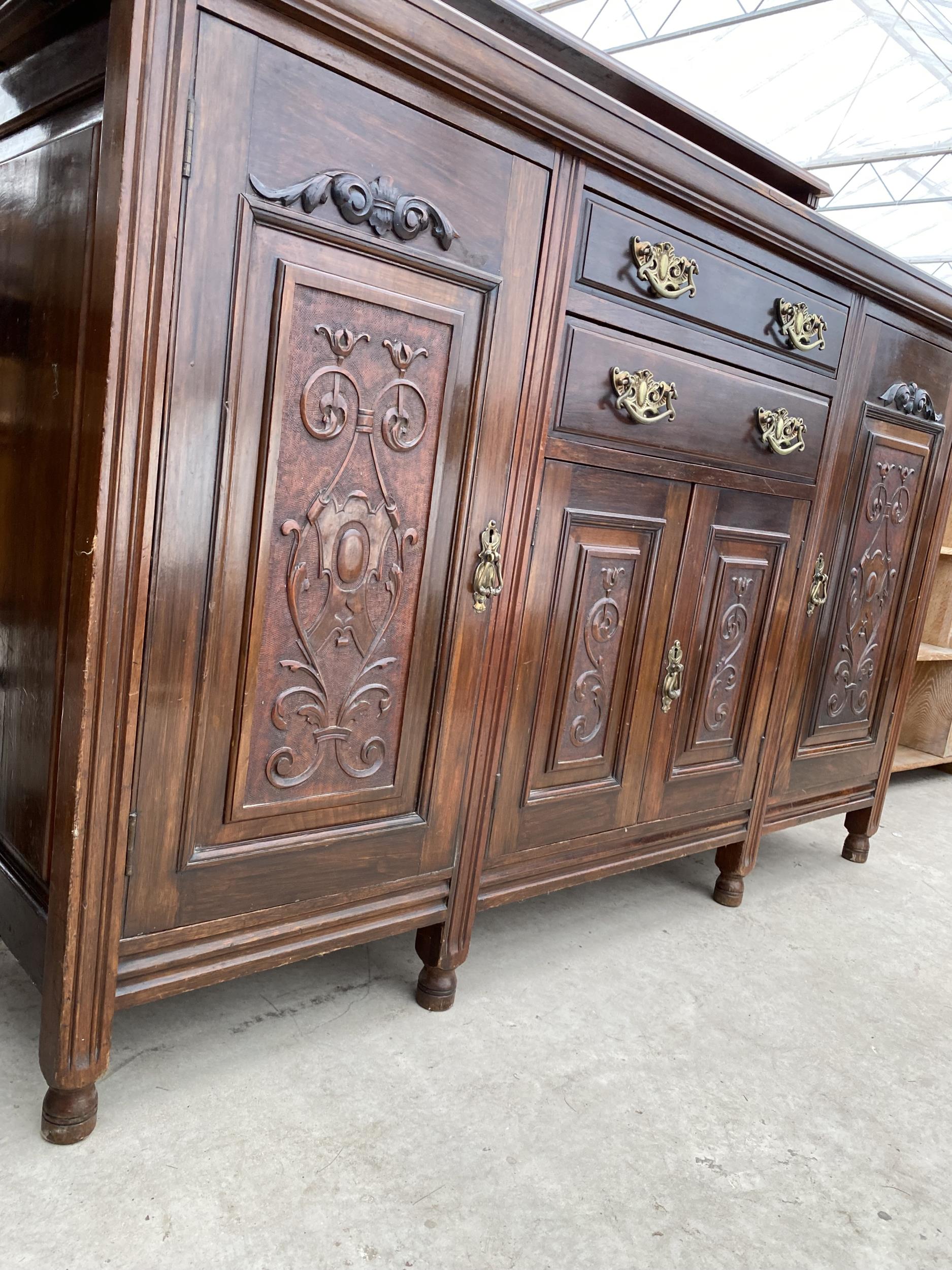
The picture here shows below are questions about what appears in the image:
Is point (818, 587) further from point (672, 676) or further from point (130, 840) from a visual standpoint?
point (130, 840)

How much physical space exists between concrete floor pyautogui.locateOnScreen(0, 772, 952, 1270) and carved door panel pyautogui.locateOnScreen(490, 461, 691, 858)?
31 centimetres

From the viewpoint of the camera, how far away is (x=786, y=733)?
218 centimetres

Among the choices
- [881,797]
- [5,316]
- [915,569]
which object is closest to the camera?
[5,316]

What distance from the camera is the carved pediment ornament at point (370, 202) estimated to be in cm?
111

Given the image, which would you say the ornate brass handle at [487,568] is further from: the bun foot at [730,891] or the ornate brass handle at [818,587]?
the bun foot at [730,891]

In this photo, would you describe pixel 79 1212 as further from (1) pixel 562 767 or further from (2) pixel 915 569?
(2) pixel 915 569

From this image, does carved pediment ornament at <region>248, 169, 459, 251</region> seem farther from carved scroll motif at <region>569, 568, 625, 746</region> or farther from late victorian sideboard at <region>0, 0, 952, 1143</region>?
carved scroll motif at <region>569, 568, 625, 746</region>

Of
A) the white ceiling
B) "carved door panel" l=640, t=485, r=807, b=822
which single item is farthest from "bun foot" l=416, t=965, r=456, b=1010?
the white ceiling

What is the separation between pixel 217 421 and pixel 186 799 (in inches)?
18.5

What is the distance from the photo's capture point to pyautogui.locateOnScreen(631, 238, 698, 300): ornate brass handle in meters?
1.52

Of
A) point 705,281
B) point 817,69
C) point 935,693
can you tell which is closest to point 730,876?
point 705,281

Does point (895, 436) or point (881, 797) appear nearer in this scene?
point (895, 436)

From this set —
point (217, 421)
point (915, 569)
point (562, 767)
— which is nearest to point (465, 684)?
point (562, 767)

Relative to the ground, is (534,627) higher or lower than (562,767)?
higher
